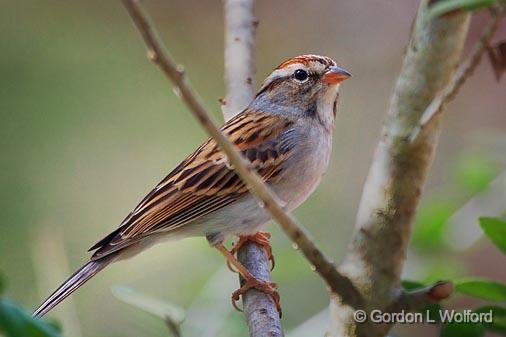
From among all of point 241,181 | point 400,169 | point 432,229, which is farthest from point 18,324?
point 241,181

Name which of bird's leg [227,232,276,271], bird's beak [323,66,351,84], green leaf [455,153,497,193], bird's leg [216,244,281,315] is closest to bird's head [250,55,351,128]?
bird's beak [323,66,351,84]

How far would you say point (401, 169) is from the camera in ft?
4.30

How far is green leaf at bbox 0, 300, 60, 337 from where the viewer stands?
37.3 inches

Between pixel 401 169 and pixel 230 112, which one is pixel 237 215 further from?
pixel 401 169

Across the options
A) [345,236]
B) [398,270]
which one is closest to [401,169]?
[398,270]

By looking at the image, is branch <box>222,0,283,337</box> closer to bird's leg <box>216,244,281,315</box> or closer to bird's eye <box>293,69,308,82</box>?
bird's leg <box>216,244,281,315</box>

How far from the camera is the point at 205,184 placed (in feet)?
9.30

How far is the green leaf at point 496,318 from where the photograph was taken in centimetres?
134

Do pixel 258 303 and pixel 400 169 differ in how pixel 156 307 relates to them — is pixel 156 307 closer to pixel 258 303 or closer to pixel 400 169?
pixel 400 169

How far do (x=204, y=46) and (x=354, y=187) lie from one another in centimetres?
126

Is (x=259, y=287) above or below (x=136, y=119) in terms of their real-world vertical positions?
below

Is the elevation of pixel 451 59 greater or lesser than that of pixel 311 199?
lesser

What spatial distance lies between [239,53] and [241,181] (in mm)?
402

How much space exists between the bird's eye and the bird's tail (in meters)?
0.85
